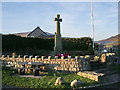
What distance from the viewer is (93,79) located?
782 cm

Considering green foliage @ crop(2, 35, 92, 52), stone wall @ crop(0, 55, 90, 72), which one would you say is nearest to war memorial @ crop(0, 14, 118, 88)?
stone wall @ crop(0, 55, 90, 72)

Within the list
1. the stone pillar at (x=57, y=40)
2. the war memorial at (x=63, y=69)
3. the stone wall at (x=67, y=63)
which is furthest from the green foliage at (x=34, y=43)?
the stone wall at (x=67, y=63)

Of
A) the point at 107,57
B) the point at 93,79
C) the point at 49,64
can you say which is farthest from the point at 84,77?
the point at 107,57

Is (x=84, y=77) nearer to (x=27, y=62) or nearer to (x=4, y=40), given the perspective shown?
(x=27, y=62)

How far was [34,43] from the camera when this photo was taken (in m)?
21.7

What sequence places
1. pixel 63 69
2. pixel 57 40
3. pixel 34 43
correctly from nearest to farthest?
pixel 63 69 → pixel 57 40 → pixel 34 43

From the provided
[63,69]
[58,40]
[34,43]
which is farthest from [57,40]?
[34,43]

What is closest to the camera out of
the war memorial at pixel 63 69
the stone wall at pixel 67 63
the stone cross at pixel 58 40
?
the war memorial at pixel 63 69

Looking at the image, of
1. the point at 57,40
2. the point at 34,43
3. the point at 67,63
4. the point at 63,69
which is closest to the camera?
the point at 67,63

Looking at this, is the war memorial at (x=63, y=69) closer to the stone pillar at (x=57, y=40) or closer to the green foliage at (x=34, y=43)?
the stone pillar at (x=57, y=40)

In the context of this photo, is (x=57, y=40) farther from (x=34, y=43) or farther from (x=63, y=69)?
(x=34, y=43)

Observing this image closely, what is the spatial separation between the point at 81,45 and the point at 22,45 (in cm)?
974

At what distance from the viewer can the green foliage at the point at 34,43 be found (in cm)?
1925

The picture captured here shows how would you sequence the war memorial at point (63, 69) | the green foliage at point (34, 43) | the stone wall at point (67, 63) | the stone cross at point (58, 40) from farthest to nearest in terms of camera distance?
the green foliage at point (34, 43) → the stone cross at point (58, 40) → the stone wall at point (67, 63) → the war memorial at point (63, 69)
